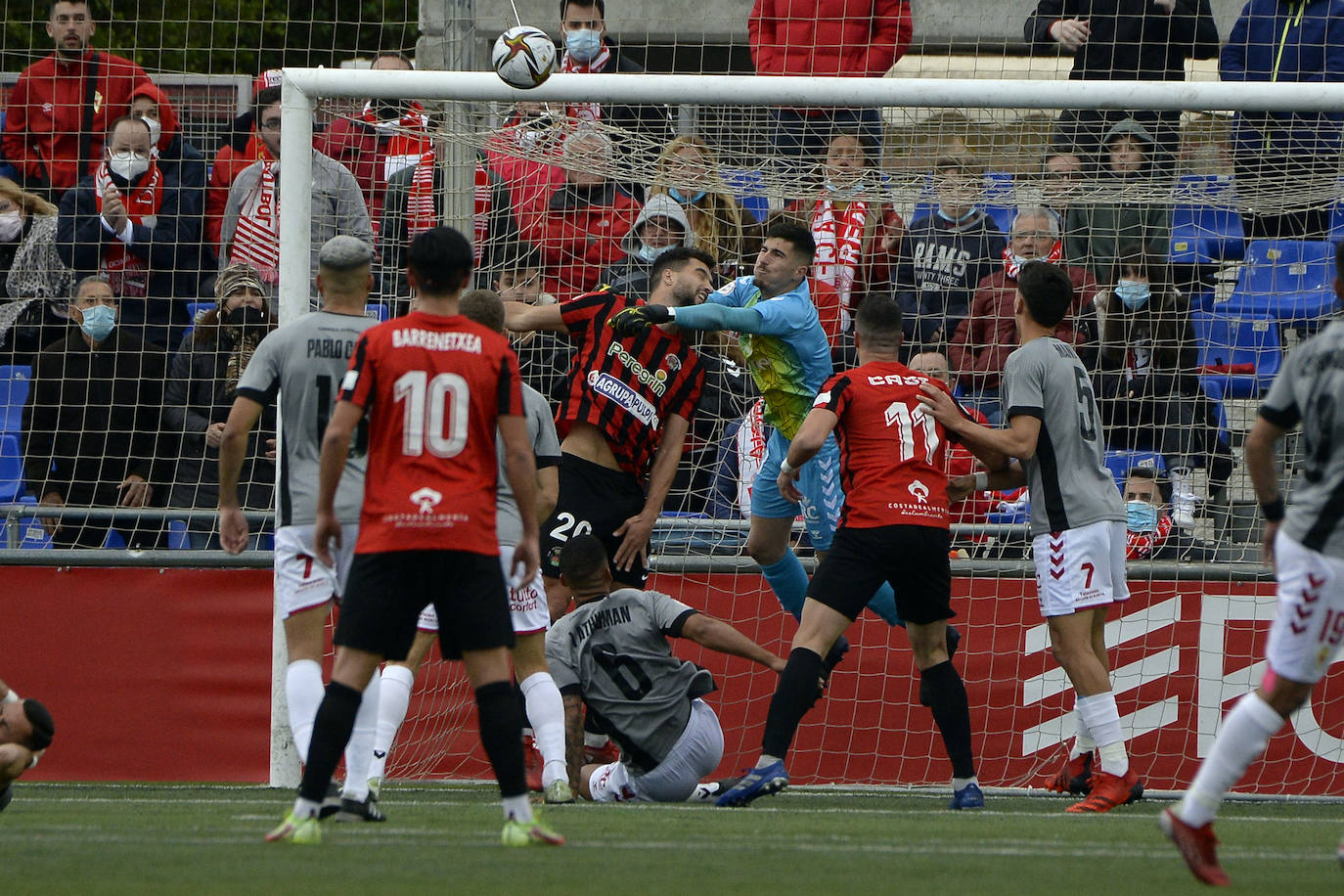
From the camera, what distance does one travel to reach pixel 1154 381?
32.1 feet

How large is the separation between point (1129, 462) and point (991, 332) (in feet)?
3.76

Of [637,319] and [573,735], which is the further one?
[637,319]

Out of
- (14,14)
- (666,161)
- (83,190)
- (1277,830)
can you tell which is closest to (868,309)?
(666,161)

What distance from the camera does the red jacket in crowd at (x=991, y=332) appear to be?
10.0m

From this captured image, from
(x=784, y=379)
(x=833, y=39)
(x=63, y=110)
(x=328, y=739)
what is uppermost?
(x=833, y=39)

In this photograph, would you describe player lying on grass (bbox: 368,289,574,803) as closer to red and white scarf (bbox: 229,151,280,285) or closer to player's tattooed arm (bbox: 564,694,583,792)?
player's tattooed arm (bbox: 564,694,583,792)

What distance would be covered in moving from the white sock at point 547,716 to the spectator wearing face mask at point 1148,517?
3905 millimetres

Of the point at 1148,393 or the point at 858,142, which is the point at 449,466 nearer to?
the point at 858,142

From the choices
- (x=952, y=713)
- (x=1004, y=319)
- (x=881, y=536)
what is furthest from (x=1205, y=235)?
(x=952, y=713)

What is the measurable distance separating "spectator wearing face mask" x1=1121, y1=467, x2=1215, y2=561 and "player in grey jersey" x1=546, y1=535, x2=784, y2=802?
111 inches

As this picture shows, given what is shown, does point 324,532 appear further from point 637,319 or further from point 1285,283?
point 1285,283

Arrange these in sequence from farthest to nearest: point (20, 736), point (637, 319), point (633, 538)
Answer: point (633, 538) < point (637, 319) < point (20, 736)

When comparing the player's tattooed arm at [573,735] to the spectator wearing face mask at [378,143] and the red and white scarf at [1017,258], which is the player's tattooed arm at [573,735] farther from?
the red and white scarf at [1017,258]

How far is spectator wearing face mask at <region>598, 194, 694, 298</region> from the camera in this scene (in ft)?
32.9
